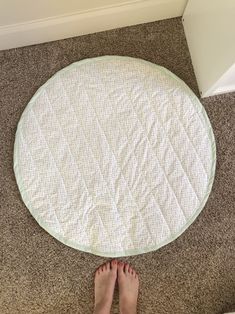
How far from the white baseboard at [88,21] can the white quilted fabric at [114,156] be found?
0.10 m

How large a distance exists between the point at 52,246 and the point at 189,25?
0.74 m

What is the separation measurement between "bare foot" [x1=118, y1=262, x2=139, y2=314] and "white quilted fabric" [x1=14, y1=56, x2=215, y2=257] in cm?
5

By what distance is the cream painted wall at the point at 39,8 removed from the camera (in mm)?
1037

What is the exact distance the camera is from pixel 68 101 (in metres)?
1.18

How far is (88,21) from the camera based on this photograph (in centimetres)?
117

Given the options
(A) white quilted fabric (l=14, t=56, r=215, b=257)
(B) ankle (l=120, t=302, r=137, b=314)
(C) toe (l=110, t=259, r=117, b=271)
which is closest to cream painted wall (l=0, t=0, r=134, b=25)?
(A) white quilted fabric (l=14, t=56, r=215, b=257)

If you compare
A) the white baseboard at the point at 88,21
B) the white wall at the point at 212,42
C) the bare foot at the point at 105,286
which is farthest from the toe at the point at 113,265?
the white baseboard at the point at 88,21

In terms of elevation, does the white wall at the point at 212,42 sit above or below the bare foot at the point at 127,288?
above

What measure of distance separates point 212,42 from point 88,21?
1.20 ft

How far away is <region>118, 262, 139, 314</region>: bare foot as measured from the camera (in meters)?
1.10

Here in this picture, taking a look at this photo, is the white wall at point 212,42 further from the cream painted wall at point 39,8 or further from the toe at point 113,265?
the toe at point 113,265

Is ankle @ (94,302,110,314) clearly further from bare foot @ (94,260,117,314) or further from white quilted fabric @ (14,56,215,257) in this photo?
white quilted fabric @ (14,56,215,257)

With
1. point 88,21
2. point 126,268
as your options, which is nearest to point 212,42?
point 88,21

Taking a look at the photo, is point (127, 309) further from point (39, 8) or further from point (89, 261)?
point (39, 8)
